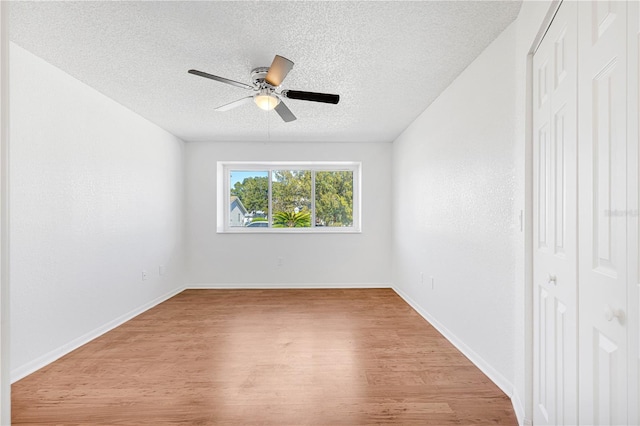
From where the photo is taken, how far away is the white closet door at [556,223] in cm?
118

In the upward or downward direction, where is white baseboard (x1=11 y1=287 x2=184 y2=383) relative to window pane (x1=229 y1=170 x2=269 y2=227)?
downward

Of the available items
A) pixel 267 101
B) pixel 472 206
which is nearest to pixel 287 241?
pixel 267 101

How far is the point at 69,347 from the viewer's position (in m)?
2.63

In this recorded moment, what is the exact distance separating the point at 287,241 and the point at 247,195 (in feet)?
3.37

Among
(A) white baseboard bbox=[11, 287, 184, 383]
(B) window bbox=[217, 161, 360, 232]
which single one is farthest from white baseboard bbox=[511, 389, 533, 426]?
(B) window bbox=[217, 161, 360, 232]

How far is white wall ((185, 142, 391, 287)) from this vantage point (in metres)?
5.04

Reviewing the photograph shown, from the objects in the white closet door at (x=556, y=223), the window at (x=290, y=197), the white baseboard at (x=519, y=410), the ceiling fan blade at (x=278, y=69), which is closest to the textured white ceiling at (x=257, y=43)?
the ceiling fan blade at (x=278, y=69)

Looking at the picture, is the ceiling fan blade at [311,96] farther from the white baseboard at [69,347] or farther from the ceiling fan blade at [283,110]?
the white baseboard at [69,347]

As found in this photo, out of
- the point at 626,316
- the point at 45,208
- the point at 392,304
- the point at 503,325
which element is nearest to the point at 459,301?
the point at 503,325

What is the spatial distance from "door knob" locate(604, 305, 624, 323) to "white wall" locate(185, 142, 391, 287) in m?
4.14

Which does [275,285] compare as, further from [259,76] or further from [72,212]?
[259,76]

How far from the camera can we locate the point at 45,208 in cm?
241

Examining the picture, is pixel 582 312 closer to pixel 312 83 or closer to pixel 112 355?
pixel 312 83

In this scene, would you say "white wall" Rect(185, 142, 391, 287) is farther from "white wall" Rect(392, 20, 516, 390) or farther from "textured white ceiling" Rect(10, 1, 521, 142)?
"textured white ceiling" Rect(10, 1, 521, 142)
